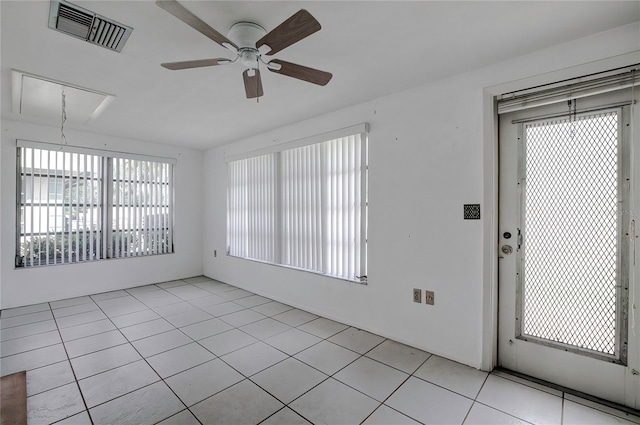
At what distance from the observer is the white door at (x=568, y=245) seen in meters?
2.09

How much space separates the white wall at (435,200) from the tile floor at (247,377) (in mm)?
265

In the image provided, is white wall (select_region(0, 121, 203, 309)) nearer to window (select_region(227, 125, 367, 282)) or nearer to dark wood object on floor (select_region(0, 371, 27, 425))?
window (select_region(227, 125, 367, 282))

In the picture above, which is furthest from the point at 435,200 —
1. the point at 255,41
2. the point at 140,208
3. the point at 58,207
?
the point at 58,207

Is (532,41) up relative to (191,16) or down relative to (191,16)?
up

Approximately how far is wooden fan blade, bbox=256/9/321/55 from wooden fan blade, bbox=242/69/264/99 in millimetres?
334

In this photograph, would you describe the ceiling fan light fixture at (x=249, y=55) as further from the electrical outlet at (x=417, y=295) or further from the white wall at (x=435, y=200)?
the electrical outlet at (x=417, y=295)

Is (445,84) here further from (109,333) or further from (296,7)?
(109,333)

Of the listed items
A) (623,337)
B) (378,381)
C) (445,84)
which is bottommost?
(378,381)

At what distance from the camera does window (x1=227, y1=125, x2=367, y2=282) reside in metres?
3.45

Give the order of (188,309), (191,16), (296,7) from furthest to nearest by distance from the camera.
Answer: (188,309), (296,7), (191,16)

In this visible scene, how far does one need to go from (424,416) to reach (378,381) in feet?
1.50

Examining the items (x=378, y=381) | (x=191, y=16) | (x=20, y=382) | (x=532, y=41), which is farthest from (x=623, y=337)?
(x=20, y=382)

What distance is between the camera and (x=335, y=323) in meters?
3.52

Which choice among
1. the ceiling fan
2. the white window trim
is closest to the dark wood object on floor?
the ceiling fan
